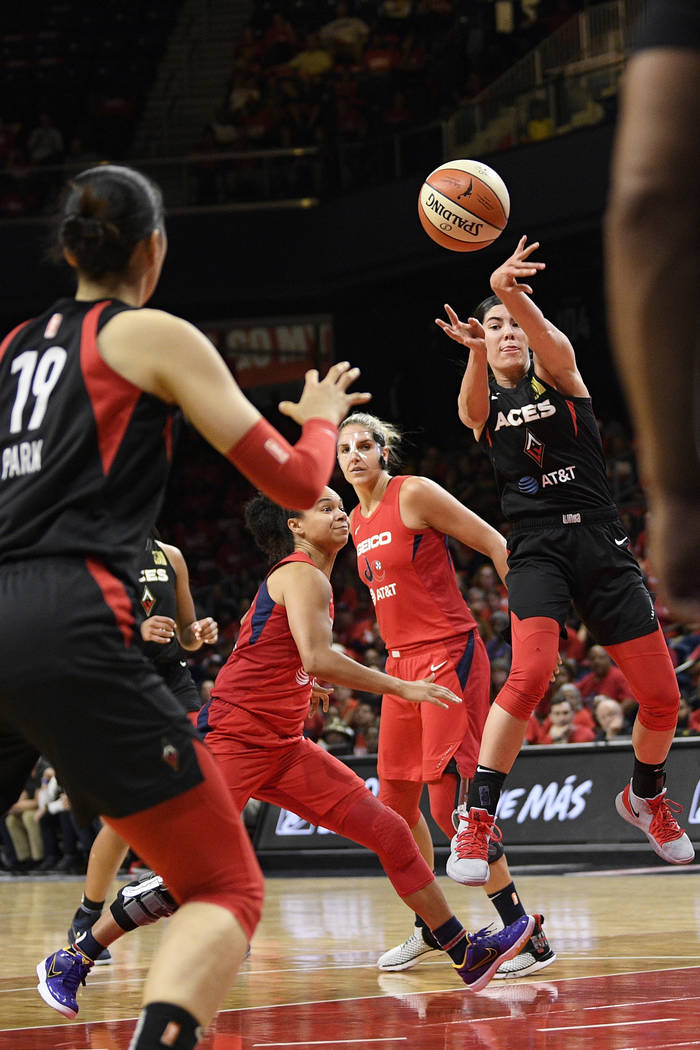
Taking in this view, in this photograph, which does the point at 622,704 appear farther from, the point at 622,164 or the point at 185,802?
the point at 622,164

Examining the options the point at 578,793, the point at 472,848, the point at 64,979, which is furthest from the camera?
the point at 578,793

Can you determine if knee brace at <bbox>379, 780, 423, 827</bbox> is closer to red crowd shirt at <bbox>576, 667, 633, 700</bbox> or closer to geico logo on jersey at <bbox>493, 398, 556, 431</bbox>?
geico logo on jersey at <bbox>493, 398, 556, 431</bbox>

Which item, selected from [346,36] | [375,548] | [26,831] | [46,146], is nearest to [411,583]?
[375,548]

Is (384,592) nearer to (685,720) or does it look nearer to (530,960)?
(530,960)

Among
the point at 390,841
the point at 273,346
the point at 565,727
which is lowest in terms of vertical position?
the point at 565,727

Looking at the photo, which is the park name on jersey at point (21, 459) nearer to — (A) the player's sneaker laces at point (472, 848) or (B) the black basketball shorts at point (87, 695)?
(B) the black basketball shorts at point (87, 695)

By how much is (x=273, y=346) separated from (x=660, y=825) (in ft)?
57.0

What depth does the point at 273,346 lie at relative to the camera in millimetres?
22703

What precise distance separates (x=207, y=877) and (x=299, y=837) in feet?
32.6

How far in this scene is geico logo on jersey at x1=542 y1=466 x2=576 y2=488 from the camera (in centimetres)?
586

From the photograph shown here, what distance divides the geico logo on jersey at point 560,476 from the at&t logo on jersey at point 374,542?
2.98ft

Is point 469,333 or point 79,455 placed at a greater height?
point 79,455

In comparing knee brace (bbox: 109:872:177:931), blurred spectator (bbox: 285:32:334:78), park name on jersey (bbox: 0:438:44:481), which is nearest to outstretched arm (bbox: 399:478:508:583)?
knee brace (bbox: 109:872:177:931)

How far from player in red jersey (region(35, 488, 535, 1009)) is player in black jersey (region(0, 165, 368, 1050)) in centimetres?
217
